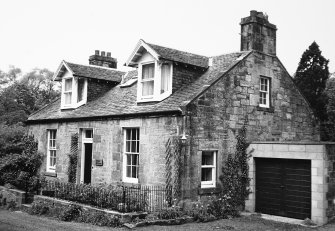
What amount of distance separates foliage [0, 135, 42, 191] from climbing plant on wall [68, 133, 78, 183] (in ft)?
5.72

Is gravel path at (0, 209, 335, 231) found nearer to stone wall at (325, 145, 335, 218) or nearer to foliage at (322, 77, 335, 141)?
stone wall at (325, 145, 335, 218)

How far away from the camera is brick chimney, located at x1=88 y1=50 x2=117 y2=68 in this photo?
2678cm

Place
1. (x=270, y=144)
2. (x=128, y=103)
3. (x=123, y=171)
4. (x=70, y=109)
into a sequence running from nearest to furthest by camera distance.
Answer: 1. (x=270, y=144)
2. (x=123, y=171)
3. (x=128, y=103)
4. (x=70, y=109)

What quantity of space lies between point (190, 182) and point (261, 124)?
5.09 metres

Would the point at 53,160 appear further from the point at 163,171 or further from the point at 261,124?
the point at 261,124

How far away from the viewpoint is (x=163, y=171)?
1488cm

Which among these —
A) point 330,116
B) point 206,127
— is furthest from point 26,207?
point 330,116

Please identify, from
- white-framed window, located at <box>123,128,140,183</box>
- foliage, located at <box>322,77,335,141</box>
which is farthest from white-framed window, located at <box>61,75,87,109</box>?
foliage, located at <box>322,77,335,141</box>

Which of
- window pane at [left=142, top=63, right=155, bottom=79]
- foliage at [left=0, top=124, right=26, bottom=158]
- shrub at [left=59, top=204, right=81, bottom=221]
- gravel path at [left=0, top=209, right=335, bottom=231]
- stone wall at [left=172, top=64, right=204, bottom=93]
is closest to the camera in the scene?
gravel path at [left=0, top=209, right=335, bottom=231]

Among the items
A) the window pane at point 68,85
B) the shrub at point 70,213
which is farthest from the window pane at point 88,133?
the shrub at point 70,213

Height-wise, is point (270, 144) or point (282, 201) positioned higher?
point (270, 144)

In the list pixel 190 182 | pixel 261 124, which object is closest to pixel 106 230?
pixel 190 182

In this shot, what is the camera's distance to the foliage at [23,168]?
19.7 m

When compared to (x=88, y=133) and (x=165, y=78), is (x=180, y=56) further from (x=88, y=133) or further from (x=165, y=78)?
(x=88, y=133)
